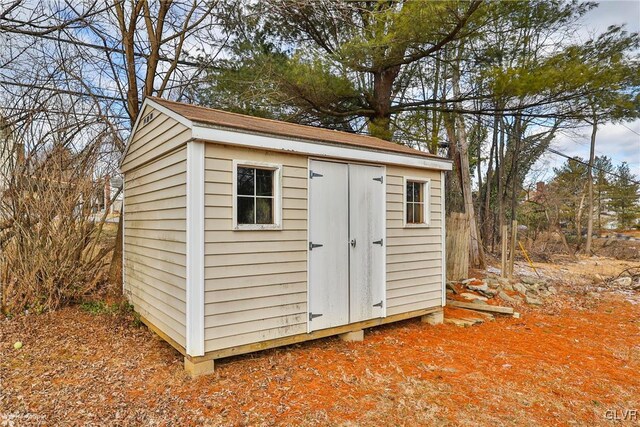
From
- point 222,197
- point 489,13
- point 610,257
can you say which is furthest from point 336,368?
point 610,257

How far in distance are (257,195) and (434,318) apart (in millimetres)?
3289

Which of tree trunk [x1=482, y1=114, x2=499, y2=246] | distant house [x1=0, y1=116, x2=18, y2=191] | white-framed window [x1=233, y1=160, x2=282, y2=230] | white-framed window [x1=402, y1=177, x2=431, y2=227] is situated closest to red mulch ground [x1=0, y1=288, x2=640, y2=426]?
white-framed window [x1=233, y1=160, x2=282, y2=230]

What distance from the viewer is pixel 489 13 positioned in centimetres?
663

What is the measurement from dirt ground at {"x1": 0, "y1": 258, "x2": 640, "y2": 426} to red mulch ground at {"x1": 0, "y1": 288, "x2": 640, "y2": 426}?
0.01m

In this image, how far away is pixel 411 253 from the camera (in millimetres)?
5047

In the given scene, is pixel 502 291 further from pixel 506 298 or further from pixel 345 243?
pixel 345 243

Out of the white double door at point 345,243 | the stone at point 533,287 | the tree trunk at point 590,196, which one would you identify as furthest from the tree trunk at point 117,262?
the tree trunk at point 590,196

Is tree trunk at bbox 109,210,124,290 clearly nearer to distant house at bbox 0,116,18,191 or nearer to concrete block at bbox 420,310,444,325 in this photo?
distant house at bbox 0,116,18,191

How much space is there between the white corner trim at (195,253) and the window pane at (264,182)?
0.61 metres

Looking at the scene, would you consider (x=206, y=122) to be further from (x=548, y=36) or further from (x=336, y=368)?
(x=548, y=36)

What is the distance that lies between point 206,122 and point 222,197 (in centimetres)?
71

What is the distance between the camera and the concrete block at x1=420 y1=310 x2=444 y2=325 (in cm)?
531

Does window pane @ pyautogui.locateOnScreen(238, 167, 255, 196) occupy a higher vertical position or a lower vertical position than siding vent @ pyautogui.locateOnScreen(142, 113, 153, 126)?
lower

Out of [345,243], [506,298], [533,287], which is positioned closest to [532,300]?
[506,298]
